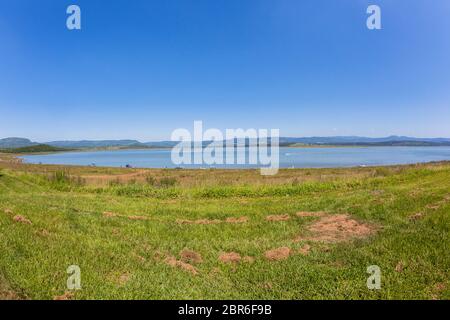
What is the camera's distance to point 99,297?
6.52 metres

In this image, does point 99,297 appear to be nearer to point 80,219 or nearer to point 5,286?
point 5,286

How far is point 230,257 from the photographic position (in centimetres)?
973

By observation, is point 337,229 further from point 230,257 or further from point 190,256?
point 190,256

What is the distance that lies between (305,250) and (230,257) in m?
2.22

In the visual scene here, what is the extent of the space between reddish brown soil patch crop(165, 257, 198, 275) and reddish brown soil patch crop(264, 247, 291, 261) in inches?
84.4

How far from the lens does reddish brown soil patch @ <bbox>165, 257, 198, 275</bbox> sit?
8693 mm

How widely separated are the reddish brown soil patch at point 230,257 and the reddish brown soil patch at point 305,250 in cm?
178

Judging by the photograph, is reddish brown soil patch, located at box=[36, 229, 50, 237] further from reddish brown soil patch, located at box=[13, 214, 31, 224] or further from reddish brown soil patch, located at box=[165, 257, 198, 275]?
reddish brown soil patch, located at box=[165, 257, 198, 275]

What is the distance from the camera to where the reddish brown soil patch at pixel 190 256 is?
9492 millimetres

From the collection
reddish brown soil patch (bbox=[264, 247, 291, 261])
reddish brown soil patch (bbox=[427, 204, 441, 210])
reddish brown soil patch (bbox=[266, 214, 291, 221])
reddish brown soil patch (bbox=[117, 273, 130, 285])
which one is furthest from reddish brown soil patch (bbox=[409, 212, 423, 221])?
reddish brown soil patch (bbox=[117, 273, 130, 285])

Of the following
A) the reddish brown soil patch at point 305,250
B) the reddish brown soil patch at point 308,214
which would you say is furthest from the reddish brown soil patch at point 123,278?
the reddish brown soil patch at point 308,214

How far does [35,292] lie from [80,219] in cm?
690

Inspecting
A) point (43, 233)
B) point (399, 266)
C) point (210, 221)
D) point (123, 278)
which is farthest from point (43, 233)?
point (399, 266)

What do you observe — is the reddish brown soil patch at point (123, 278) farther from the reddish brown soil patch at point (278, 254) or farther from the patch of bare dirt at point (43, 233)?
the reddish brown soil patch at point (278, 254)
